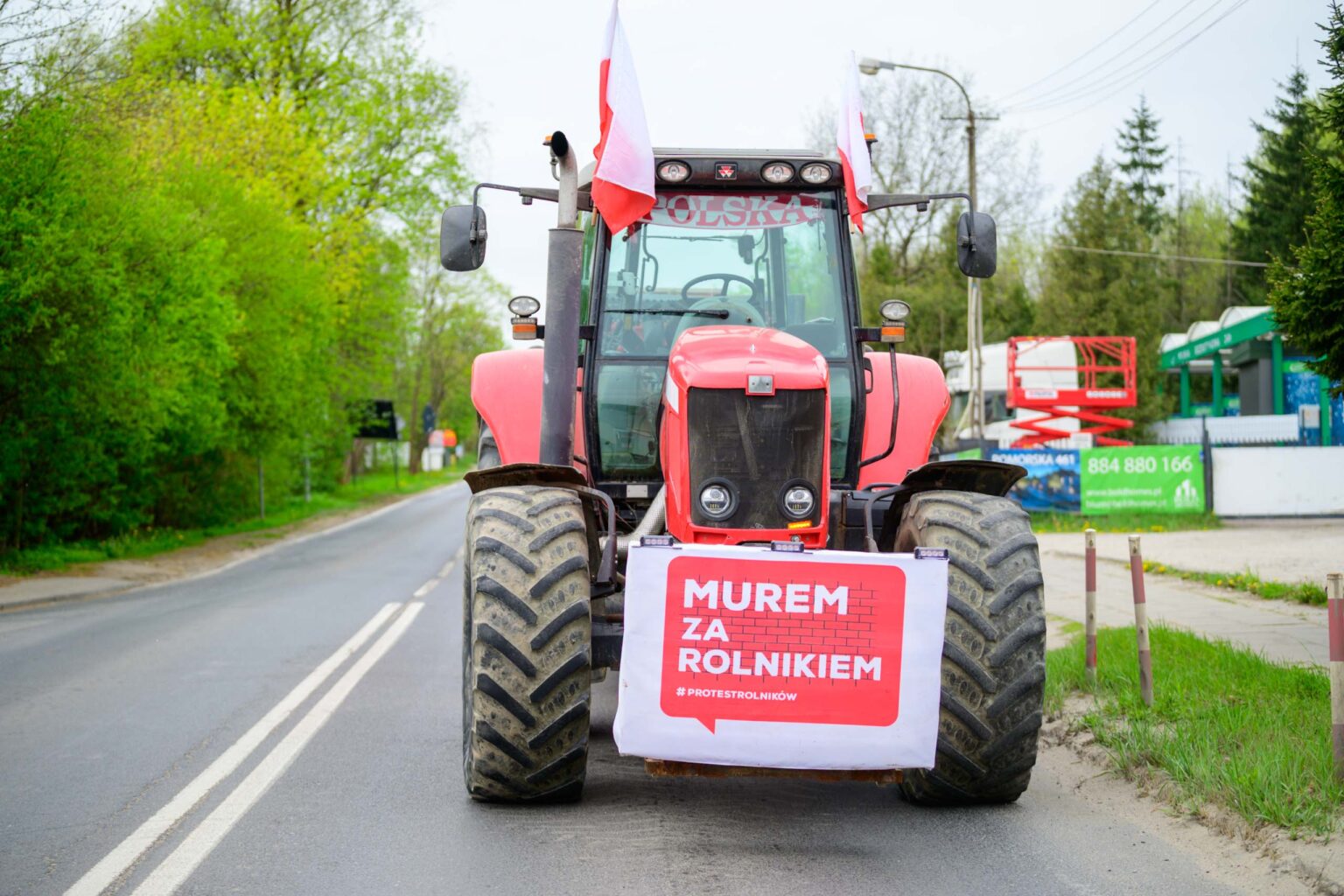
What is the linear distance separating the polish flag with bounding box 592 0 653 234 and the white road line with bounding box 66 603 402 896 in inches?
132

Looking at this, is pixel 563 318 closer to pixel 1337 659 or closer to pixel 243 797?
pixel 243 797

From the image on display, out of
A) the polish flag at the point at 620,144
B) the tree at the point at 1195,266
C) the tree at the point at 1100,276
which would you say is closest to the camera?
the polish flag at the point at 620,144

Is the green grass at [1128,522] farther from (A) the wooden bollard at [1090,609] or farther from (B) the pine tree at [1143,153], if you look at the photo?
(B) the pine tree at [1143,153]

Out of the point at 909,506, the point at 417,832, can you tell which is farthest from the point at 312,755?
the point at 909,506

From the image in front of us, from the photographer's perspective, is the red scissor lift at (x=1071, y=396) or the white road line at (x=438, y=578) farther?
the red scissor lift at (x=1071, y=396)

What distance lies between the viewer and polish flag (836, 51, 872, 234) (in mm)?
6930

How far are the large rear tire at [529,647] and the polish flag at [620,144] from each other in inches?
62.5

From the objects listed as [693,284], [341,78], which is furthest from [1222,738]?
[341,78]

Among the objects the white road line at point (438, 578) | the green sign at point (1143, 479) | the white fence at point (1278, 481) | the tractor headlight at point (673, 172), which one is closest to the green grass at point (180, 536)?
the white road line at point (438, 578)

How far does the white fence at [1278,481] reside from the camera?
77.0ft

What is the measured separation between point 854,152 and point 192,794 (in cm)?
446

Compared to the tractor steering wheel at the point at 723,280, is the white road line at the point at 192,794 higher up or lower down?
lower down

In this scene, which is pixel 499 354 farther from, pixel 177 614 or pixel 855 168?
pixel 177 614

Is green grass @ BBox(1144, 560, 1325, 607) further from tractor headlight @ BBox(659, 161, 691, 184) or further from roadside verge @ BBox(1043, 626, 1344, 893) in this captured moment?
tractor headlight @ BBox(659, 161, 691, 184)
